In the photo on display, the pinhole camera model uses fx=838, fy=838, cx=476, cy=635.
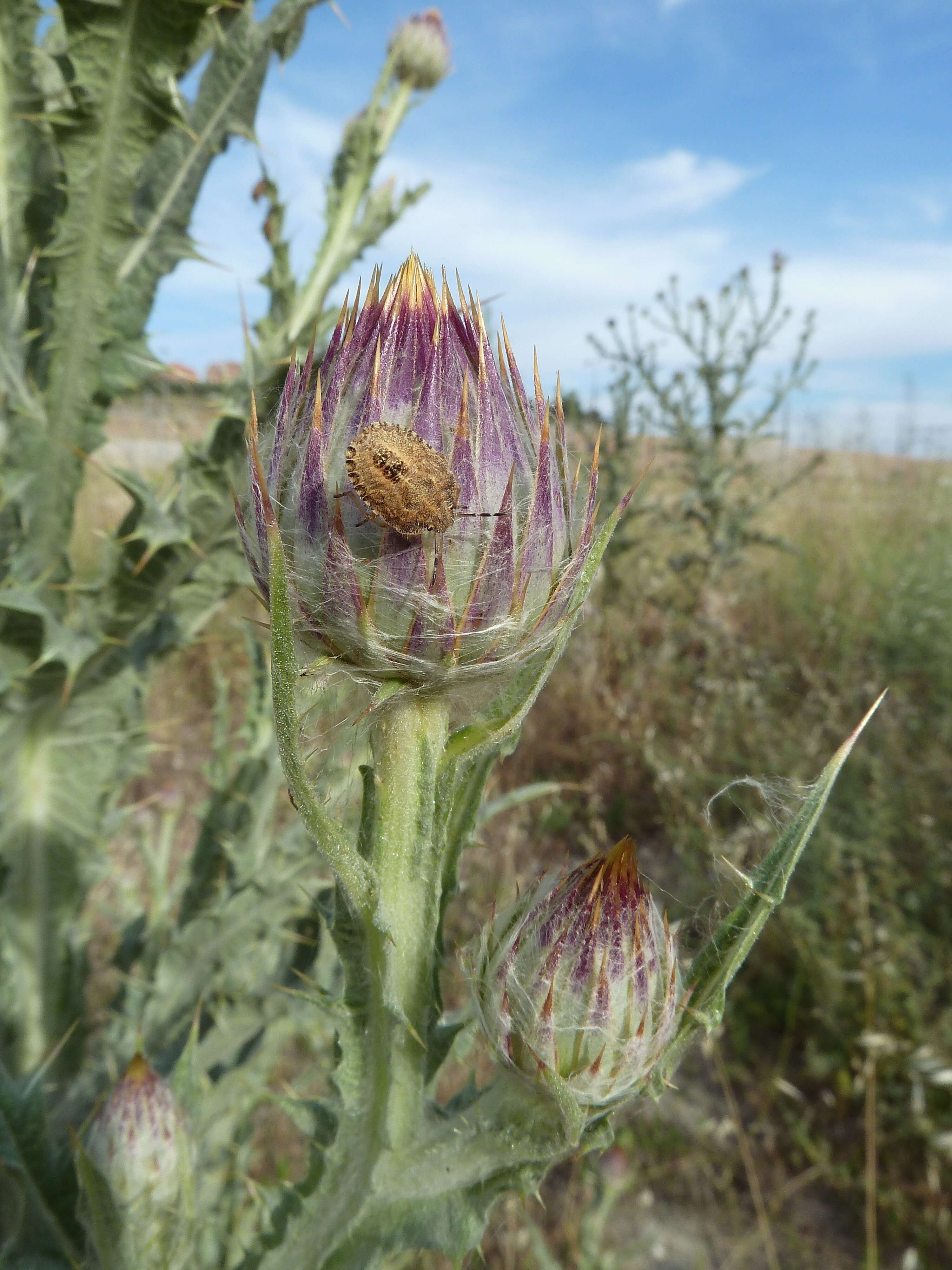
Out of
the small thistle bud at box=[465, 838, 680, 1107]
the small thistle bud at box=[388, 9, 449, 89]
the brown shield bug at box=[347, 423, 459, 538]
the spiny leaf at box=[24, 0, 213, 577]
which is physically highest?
the small thistle bud at box=[388, 9, 449, 89]

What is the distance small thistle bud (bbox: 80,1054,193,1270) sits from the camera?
1.29 meters

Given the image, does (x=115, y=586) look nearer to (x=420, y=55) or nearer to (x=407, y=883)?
(x=407, y=883)

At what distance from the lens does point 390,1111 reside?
1.01 meters

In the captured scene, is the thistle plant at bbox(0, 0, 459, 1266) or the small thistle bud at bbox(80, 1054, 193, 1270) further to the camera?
the thistle plant at bbox(0, 0, 459, 1266)

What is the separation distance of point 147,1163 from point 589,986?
86 centimetres

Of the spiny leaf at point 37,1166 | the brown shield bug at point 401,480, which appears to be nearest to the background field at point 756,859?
the brown shield bug at point 401,480

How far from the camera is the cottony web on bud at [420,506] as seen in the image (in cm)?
90

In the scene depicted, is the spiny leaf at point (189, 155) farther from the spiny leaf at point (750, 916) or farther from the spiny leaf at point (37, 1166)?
the spiny leaf at point (750, 916)

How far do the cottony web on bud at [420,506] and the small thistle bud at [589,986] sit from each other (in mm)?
312

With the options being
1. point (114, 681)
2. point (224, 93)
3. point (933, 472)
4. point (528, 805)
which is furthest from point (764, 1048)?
point (933, 472)

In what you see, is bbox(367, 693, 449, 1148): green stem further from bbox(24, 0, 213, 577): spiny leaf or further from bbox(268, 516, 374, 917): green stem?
bbox(24, 0, 213, 577): spiny leaf

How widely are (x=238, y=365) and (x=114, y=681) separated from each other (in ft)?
3.77

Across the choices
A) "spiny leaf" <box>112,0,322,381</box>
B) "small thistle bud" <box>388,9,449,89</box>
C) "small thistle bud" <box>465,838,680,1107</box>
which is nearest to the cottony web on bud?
"small thistle bud" <box>465,838,680,1107</box>

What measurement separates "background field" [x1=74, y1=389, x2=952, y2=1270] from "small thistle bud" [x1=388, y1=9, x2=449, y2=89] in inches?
62.3
